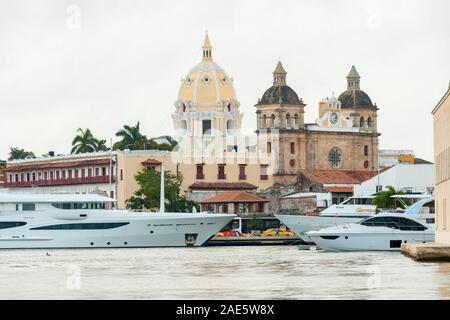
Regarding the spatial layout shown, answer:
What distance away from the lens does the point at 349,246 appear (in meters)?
82.3

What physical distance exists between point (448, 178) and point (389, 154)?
365 ft

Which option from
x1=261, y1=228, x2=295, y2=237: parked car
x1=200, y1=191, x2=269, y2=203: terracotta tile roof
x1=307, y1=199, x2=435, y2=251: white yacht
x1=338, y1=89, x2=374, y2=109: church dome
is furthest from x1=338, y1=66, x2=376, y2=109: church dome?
x1=307, y1=199, x2=435, y2=251: white yacht

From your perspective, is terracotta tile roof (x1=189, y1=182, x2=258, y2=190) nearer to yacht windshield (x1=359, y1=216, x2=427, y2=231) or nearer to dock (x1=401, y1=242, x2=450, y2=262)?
yacht windshield (x1=359, y1=216, x2=427, y2=231)

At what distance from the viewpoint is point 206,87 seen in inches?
6634

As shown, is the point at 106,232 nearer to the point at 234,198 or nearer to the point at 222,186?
the point at 234,198

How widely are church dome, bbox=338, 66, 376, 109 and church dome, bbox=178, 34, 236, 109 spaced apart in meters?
12.5

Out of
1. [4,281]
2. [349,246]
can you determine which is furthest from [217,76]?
[4,281]

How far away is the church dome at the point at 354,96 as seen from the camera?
172375 mm

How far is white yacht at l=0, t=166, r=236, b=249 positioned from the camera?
316 ft

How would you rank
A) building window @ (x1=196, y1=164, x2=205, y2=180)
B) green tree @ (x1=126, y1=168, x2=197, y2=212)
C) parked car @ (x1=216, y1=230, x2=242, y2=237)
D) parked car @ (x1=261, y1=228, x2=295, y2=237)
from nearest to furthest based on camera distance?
parked car @ (x1=261, y1=228, x2=295, y2=237)
parked car @ (x1=216, y1=230, x2=242, y2=237)
green tree @ (x1=126, y1=168, x2=197, y2=212)
building window @ (x1=196, y1=164, x2=205, y2=180)

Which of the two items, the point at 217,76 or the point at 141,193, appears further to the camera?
the point at 217,76

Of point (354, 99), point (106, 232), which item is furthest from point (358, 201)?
point (354, 99)

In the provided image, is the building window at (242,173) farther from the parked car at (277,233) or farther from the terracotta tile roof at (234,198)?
the parked car at (277,233)
